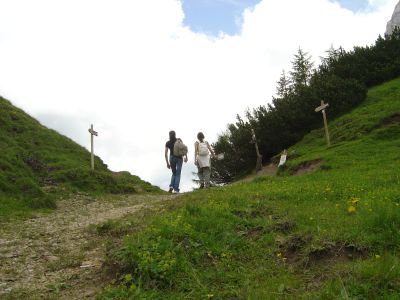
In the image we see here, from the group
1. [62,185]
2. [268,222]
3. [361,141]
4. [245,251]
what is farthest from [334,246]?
[361,141]

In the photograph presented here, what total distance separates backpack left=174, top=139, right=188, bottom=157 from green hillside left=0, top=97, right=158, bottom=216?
3.26 meters

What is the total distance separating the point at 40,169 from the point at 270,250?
606 inches

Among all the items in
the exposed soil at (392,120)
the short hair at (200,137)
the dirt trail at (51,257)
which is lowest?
the dirt trail at (51,257)

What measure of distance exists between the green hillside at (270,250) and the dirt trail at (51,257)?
0.58 m

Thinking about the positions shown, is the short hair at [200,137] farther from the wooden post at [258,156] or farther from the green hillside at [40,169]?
the wooden post at [258,156]

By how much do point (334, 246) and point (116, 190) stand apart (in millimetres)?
14753

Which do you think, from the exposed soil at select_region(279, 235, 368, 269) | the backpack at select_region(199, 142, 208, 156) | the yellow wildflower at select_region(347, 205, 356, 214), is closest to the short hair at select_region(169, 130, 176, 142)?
the backpack at select_region(199, 142, 208, 156)

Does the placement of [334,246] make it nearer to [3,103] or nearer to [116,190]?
[116,190]

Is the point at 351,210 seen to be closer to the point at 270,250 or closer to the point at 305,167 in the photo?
the point at 270,250

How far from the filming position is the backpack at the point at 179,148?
1984cm

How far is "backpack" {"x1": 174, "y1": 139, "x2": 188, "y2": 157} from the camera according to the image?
19.8 metres

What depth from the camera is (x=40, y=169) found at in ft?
67.9

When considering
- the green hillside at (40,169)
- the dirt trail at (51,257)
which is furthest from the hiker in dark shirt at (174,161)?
the dirt trail at (51,257)

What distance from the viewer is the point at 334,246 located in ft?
23.1
